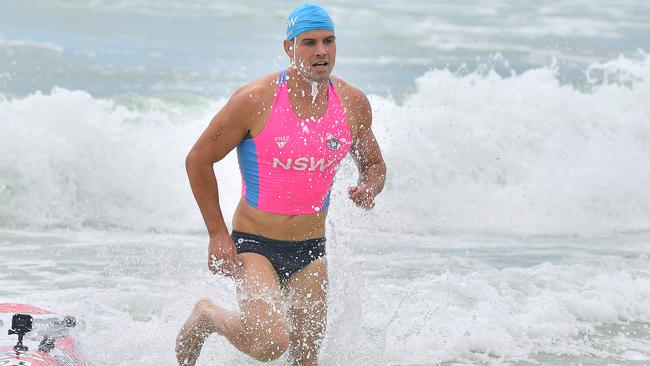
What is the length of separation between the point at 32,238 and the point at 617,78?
39.1 feet

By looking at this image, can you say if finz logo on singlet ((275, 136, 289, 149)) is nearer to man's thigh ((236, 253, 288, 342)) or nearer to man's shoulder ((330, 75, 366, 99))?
A: man's shoulder ((330, 75, 366, 99))

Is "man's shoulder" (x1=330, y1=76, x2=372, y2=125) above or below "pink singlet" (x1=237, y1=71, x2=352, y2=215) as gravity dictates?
above

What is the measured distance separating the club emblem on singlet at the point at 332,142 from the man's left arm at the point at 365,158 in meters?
0.16

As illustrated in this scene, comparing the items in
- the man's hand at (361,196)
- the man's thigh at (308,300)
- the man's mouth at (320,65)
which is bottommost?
the man's thigh at (308,300)

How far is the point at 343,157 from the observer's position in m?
6.19

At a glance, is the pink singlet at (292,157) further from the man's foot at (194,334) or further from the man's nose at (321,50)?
the man's foot at (194,334)

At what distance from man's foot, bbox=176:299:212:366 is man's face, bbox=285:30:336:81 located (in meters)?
1.25

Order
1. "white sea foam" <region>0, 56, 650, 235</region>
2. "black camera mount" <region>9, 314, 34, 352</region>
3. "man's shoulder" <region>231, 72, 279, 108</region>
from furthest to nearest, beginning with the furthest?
"white sea foam" <region>0, 56, 650, 235</region> < "man's shoulder" <region>231, 72, 279, 108</region> < "black camera mount" <region>9, 314, 34, 352</region>

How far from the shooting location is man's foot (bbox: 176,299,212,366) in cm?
631

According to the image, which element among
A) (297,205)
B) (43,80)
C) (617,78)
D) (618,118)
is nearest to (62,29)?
(43,80)

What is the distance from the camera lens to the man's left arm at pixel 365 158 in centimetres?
619

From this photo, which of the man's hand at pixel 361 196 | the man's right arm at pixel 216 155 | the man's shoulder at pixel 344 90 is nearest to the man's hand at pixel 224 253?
the man's right arm at pixel 216 155

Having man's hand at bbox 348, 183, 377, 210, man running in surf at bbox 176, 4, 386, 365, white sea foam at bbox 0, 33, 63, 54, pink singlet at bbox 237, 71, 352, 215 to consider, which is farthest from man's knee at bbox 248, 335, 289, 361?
white sea foam at bbox 0, 33, 63, 54

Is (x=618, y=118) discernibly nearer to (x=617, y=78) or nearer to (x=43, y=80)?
(x=617, y=78)
